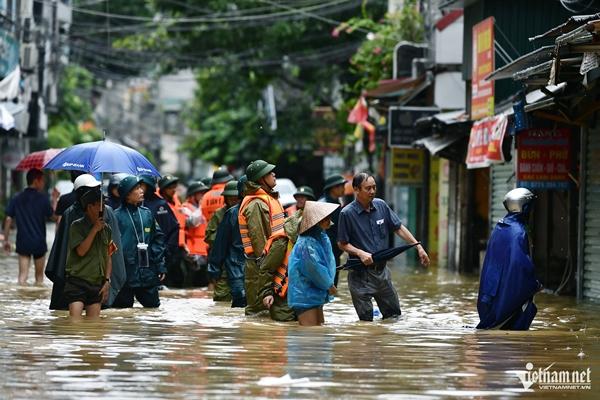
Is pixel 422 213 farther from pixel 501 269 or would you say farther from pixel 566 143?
pixel 501 269

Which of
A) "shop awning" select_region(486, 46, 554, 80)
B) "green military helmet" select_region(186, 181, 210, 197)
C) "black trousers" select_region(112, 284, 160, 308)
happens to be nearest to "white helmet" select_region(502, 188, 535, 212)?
"shop awning" select_region(486, 46, 554, 80)

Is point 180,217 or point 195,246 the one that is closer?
point 180,217

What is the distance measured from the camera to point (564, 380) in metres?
10.3

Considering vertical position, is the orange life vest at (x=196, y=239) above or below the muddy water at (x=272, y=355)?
above

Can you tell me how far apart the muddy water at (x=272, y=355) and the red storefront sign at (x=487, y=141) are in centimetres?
537

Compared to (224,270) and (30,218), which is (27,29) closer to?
(30,218)

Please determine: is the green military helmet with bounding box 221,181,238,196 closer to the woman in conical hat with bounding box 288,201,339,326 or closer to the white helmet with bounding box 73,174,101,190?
the woman in conical hat with bounding box 288,201,339,326

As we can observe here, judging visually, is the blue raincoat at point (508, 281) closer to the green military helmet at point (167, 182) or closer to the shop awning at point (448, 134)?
the green military helmet at point (167, 182)

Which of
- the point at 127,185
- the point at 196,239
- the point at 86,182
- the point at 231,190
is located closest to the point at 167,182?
the point at 196,239

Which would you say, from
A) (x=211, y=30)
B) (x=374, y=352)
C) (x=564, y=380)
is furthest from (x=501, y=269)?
(x=211, y=30)

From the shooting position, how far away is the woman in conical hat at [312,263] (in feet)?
43.7

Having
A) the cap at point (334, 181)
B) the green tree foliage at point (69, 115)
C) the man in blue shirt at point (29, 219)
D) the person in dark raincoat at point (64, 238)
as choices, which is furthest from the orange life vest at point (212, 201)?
the green tree foliage at point (69, 115)

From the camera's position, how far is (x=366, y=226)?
14516 mm

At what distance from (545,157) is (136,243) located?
7.37 meters
